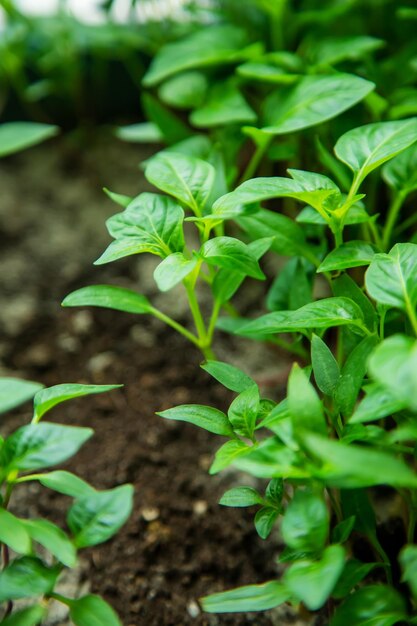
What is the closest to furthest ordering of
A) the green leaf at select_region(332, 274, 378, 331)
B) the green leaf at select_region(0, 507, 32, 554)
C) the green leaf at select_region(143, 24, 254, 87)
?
the green leaf at select_region(0, 507, 32, 554) → the green leaf at select_region(332, 274, 378, 331) → the green leaf at select_region(143, 24, 254, 87)

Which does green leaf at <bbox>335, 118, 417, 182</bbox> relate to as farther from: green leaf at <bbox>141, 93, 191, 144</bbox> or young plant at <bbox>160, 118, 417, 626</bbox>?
green leaf at <bbox>141, 93, 191, 144</bbox>

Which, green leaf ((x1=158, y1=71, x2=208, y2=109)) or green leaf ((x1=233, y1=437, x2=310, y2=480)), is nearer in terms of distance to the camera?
green leaf ((x1=233, y1=437, x2=310, y2=480))

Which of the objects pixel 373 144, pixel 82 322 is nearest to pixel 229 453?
pixel 373 144

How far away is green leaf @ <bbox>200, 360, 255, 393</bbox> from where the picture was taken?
69 cm

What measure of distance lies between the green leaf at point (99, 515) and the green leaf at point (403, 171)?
1.74 feet

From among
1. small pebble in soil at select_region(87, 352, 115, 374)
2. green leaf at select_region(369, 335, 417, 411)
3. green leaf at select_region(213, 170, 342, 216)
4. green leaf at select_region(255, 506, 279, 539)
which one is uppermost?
green leaf at select_region(213, 170, 342, 216)

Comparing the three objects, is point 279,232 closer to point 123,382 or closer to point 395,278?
point 395,278

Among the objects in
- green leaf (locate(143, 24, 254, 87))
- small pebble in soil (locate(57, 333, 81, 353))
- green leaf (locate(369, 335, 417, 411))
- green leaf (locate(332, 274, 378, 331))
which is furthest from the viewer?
small pebble in soil (locate(57, 333, 81, 353))

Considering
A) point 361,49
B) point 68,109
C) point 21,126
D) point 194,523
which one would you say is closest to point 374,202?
point 361,49

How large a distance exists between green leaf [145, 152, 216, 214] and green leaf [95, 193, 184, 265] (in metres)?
0.02

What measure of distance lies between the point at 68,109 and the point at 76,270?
0.49m

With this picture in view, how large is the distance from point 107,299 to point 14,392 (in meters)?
0.19

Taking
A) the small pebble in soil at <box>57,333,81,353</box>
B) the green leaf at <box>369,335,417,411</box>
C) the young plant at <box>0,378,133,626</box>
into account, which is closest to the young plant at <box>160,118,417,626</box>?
the green leaf at <box>369,335,417,411</box>

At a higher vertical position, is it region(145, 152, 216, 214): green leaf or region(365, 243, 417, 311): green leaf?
region(145, 152, 216, 214): green leaf
